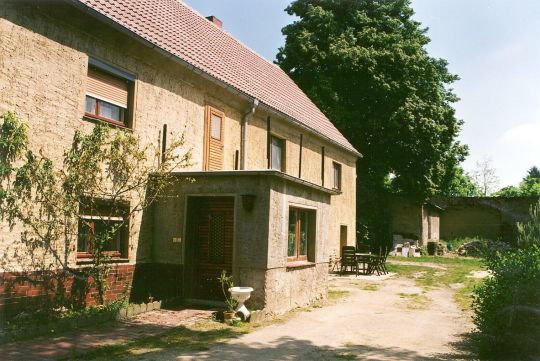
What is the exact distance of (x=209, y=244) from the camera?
11.2m

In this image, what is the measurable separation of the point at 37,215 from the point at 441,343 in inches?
296

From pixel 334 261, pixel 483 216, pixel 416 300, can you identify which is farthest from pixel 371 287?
pixel 483 216

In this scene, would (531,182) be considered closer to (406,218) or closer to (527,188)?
(527,188)

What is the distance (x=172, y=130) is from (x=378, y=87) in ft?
63.3

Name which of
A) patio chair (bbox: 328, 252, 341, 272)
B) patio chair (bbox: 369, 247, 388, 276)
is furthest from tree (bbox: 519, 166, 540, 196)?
patio chair (bbox: 369, 247, 388, 276)

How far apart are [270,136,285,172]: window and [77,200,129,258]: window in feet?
24.7

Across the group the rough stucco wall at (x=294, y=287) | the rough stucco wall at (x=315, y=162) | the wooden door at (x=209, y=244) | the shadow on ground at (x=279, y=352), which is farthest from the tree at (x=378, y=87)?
the shadow on ground at (x=279, y=352)

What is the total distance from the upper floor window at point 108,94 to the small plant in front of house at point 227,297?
404 cm

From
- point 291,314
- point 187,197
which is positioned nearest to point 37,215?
point 187,197

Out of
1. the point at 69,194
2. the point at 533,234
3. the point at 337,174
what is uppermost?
the point at 337,174

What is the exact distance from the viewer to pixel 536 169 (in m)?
89.8

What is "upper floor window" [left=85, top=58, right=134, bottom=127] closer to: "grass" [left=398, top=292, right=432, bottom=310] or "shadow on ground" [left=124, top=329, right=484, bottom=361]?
"shadow on ground" [left=124, top=329, right=484, bottom=361]

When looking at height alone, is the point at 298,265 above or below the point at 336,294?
above

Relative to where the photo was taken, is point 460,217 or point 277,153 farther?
point 460,217
